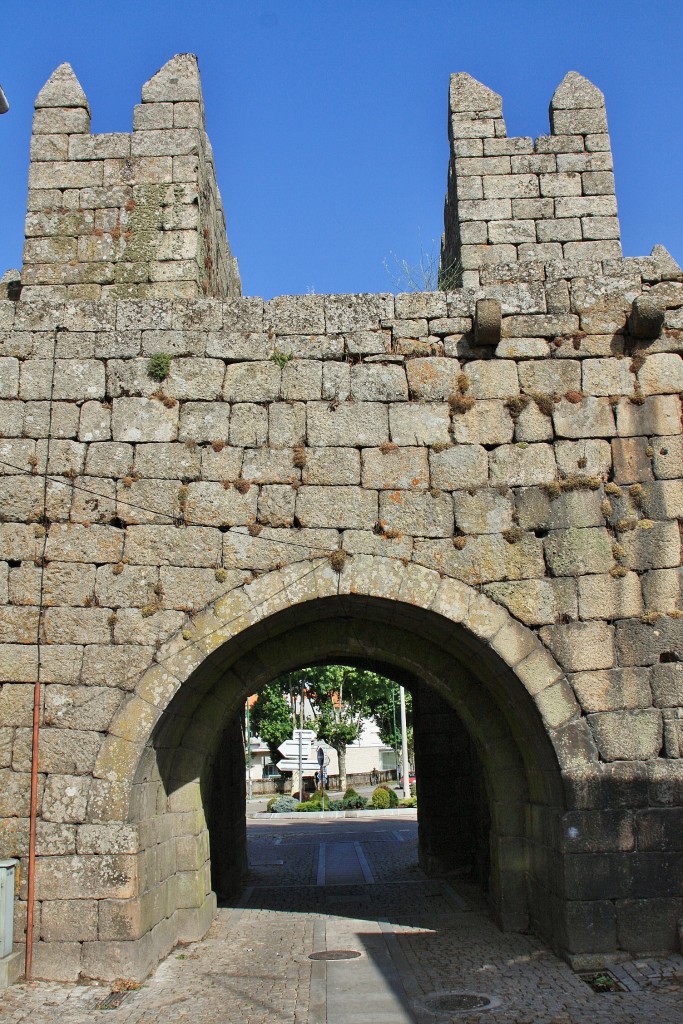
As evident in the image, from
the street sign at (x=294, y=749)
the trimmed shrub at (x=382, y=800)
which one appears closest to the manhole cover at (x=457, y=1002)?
the street sign at (x=294, y=749)

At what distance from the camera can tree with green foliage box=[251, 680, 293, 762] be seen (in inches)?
1319

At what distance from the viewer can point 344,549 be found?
6680 millimetres

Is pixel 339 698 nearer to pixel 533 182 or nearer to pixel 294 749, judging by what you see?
pixel 294 749

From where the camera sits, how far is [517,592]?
6594mm

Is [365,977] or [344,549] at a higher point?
[344,549]

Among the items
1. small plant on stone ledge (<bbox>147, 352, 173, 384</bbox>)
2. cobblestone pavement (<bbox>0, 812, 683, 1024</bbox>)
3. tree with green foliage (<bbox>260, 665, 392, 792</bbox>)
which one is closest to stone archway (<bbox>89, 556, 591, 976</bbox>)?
cobblestone pavement (<bbox>0, 812, 683, 1024</bbox>)

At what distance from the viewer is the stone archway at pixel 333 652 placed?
632 cm

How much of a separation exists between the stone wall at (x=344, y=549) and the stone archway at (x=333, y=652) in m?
0.03

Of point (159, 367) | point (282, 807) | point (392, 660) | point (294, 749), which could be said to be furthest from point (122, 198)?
point (282, 807)

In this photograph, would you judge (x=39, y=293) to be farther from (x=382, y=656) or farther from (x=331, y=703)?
(x=331, y=703)

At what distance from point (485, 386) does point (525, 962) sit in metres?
4.52

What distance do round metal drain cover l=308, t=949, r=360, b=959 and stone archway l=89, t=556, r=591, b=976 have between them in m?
1.10

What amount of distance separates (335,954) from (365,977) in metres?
0.80

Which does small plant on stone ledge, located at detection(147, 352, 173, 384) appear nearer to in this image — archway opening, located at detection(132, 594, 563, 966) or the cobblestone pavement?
archway opening, located at detection(132, 594, 563, 966)
